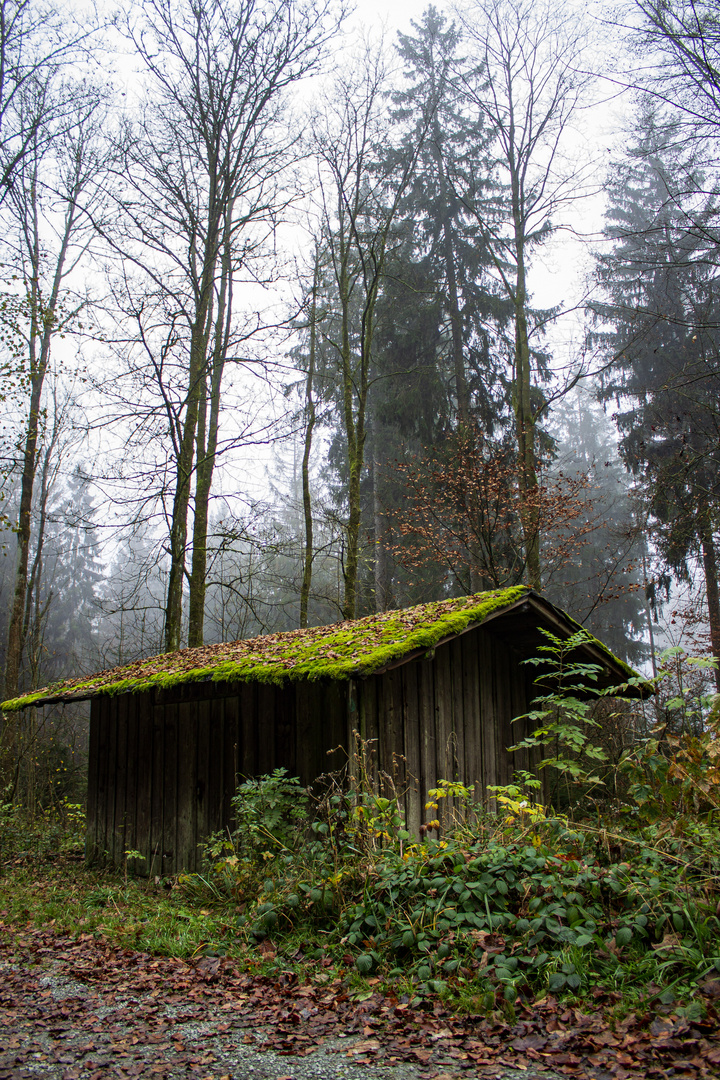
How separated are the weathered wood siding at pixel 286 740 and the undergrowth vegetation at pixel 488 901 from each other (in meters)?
0.66

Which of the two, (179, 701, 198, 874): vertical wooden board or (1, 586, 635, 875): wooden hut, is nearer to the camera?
(1, 586, 635, 875): wooden hut

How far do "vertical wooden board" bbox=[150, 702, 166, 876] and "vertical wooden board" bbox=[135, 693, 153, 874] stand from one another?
0.25 feet

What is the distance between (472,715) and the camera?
8.36m

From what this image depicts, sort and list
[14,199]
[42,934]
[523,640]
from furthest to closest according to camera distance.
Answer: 1. [14,199]
2. [523,640]
3. [42,934]

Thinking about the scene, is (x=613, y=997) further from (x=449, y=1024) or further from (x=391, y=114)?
(x=391, y=114)

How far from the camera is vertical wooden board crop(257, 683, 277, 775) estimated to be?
25.1 ft

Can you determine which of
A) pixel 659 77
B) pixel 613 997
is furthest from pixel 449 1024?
pixel 659 77

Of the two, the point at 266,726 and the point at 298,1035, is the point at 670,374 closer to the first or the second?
the point at 266,726

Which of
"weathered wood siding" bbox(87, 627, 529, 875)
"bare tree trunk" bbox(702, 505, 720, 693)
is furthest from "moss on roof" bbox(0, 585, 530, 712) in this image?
"bare tree trunk" bbox(702, 505, 720, 693)

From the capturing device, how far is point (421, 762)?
754 centimetres

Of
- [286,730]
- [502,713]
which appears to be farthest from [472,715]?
[286,730]

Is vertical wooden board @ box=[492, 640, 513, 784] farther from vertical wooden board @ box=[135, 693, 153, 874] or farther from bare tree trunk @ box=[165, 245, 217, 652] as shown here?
bare tree trunk @ box=[165, 245, 217, 652]

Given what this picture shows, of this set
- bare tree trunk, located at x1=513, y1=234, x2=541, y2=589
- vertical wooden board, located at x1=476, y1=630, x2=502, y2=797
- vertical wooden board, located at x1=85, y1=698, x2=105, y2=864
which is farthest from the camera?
bare tree trunk, located at x1=513, y1=234, x2=541, y2=589

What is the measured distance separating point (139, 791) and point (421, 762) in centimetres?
426
